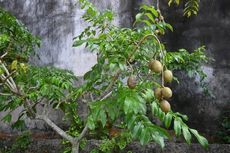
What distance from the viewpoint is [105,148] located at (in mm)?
4832

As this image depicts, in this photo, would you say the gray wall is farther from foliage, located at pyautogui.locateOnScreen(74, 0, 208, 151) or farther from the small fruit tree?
foliage, located at pyautogui.locateOnScreen(74, 0, 208, 151)

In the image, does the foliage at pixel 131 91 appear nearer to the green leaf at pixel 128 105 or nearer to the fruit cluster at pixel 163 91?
the green leaf at pixel 128 105

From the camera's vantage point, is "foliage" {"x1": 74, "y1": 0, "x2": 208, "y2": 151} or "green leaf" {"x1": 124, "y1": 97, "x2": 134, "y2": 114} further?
"foliage" {"x1": 74, "y1": 0, "x2": 208, "y2": 151}

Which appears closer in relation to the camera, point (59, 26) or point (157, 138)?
point (157, 138)

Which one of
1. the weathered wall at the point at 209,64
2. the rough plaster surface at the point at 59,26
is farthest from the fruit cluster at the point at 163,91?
the rough plaster surface at the point at 59,26

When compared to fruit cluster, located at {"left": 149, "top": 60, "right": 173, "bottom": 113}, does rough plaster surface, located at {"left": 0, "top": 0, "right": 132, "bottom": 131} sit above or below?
above

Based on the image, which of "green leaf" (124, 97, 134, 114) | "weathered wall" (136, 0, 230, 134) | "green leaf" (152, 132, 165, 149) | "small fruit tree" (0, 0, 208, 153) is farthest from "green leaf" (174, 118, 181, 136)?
"weathered wall" (136, 0, 230, 134)

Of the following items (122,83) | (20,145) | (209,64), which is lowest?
(20,145)

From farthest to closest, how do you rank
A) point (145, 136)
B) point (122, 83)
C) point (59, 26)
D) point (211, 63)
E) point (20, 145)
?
1. point (59, 26)
2. point (211, 63)
3. point (20, 145)
4. point (122, 83)
5. point (145, 136)

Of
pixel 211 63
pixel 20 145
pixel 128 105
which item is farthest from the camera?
pixel 211 63

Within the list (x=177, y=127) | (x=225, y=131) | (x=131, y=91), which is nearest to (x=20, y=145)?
(x=225, y=131)

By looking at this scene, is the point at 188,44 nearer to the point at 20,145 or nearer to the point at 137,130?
the point at 20,145

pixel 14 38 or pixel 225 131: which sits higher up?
pixel 14 38

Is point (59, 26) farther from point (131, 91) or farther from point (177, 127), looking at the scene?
point (131, 91)
